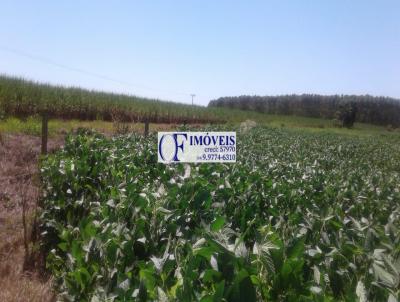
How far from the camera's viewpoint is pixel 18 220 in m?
5.15

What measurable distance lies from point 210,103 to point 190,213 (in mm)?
90405

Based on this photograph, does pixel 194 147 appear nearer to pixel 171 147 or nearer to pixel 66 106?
pixel 171 147

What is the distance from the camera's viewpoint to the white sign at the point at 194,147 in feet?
15.3

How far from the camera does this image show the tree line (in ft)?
245

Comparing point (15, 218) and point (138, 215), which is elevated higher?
point (138, 215)

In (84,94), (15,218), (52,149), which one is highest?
(84,94)

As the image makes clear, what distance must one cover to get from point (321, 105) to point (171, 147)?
79656mm

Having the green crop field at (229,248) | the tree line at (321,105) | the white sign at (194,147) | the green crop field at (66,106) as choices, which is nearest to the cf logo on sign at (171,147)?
the white sign at (194,147)

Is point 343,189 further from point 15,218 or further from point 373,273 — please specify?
point 15,218

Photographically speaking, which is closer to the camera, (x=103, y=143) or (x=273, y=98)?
(x=103, y=143)

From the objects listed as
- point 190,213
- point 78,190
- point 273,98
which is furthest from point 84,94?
point 273,98

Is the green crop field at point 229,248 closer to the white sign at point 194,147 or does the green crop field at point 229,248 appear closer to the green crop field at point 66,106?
the white sign at point 194,147

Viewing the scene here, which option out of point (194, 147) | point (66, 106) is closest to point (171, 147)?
point (194, 147)

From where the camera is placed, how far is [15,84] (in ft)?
69.7
